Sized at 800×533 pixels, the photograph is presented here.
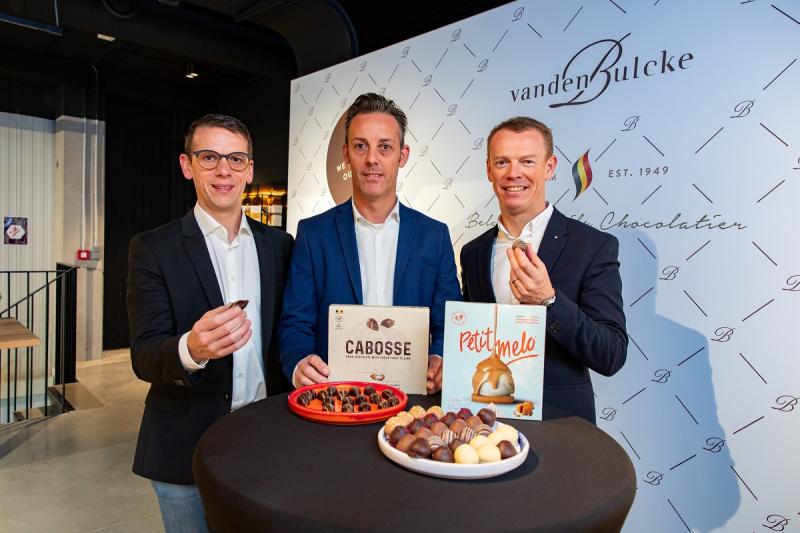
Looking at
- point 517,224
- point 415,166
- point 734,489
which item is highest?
point 415,166

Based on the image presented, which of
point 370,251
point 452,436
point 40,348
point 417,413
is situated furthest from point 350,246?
point 40,348

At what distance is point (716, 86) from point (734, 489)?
1.71 m

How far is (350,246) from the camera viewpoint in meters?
1.86

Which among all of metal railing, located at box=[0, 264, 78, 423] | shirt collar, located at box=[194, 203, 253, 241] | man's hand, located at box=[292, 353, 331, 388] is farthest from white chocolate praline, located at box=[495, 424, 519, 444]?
metal railing, located at box=[0, 264, 78, 423]

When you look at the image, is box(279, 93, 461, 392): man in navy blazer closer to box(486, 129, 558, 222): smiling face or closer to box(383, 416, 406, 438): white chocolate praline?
box(486, 129, 558, 222): smiling face

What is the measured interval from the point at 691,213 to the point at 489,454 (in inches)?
74.8

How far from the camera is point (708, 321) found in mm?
2350

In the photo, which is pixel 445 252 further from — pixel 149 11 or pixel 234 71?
pixel 234 71

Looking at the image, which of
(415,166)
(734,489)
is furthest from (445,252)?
(415,166)

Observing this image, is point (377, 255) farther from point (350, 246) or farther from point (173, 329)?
point (173, 329)

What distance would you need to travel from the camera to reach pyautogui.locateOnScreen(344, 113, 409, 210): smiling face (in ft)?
5.93

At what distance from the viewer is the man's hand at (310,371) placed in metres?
1.52

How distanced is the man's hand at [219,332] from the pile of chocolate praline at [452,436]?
0.43 metres

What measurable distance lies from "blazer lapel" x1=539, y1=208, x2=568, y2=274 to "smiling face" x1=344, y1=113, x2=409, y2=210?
552 millimetres
